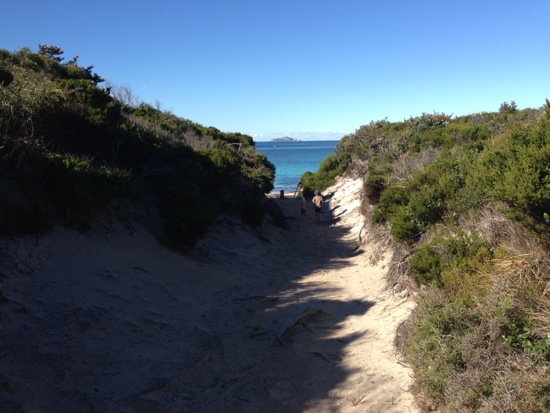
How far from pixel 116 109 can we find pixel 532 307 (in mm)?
11584

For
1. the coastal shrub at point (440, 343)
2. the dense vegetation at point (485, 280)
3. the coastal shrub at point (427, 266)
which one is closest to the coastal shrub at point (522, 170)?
the dense vegetation at point (485, 280)

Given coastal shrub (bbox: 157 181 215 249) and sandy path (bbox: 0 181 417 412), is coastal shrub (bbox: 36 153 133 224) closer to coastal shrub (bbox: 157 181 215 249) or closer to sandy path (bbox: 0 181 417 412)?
sandy path (bbox: 0 181 417 412)

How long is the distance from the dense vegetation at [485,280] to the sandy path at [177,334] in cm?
76

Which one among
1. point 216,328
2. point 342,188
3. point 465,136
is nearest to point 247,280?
point 216,328

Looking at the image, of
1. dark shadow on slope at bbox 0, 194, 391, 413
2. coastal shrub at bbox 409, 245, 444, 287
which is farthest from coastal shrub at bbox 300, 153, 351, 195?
coastal shrub at bbox 409, 245, 444, 287

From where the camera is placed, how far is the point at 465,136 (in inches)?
570

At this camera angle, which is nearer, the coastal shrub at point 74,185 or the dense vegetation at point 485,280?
the dense vegetation at point 485,280

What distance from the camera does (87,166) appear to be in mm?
8289

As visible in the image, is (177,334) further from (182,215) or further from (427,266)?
(427,266)

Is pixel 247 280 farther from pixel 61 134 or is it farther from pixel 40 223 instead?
pixel 61 134

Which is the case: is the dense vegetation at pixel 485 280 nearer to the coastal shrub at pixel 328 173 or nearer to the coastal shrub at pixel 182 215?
the coastal shrub at pixel 182 215

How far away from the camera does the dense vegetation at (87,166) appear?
23.3 feet

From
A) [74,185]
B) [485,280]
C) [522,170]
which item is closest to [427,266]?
[485,280]

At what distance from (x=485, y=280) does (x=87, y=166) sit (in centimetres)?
743
